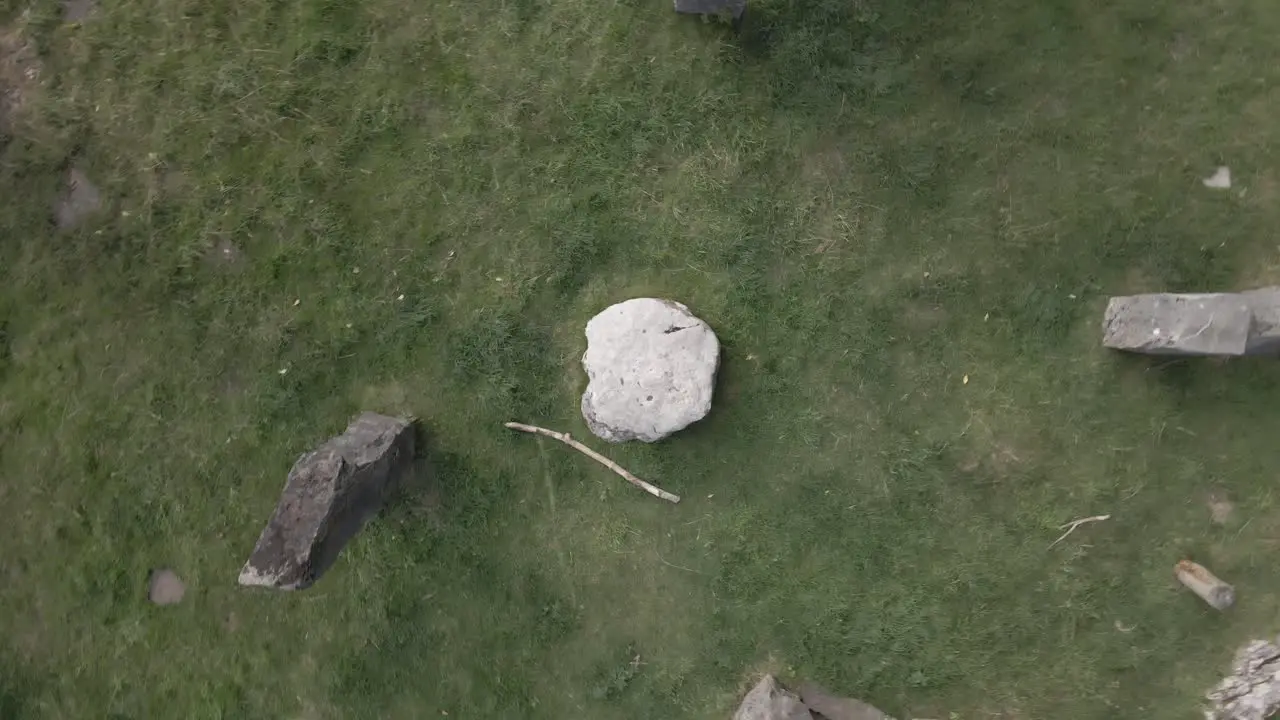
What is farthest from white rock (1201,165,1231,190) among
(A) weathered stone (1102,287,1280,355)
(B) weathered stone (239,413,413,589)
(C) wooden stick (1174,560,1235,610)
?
(B) weathered stone (239,413,413,589)

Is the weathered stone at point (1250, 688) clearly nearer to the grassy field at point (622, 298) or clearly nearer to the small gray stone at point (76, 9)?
the grassy field at point (622, 298)

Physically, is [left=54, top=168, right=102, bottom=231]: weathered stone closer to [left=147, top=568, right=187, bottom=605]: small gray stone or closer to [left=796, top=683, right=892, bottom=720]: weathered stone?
[left=147, top=568, right=187, bottom=605]: small gray stone

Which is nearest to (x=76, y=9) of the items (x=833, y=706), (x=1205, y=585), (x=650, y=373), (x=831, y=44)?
(x=650, y=373)

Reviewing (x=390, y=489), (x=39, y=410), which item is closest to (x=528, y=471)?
(x=390, y=489)

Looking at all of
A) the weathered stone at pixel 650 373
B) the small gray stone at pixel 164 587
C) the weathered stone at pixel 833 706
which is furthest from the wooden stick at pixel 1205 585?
the small gray stone at pixel 164 587

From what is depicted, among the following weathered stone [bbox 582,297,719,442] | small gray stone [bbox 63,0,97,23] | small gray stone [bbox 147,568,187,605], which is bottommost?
small gray stone [bbox 147,568,187,605]

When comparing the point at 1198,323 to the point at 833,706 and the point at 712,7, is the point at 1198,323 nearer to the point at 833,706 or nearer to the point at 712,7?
the point at 833,706

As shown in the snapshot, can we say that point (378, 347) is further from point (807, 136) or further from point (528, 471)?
point (807, 136)
